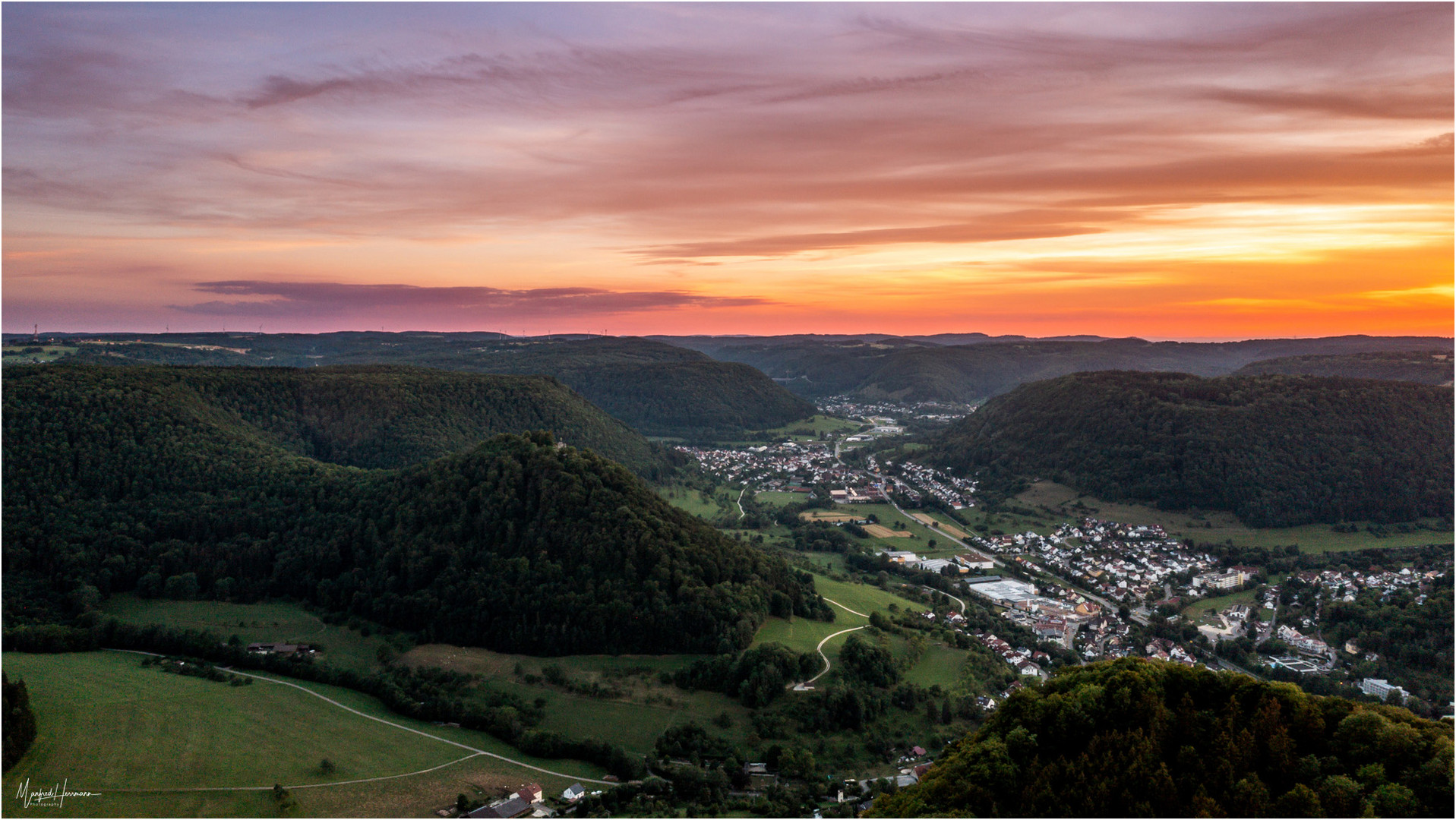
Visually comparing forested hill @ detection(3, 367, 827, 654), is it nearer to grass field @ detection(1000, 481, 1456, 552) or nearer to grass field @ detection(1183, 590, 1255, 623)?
A: grass field @ detection(1183, 590, 1255, 623)

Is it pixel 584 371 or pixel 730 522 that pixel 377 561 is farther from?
pixel 584 371

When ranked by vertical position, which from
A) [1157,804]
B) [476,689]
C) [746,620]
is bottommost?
[476,689]

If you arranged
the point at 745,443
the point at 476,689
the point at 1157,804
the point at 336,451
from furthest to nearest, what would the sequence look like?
the point at 745,443 < the point at 336,451 < the point at 476,689 < the point at 1157,804

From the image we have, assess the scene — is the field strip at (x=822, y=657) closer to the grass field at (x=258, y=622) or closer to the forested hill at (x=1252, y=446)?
the grass field at (x=258, y=622)

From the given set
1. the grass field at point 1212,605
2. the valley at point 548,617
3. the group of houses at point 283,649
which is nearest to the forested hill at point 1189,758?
the valley at point 548,617

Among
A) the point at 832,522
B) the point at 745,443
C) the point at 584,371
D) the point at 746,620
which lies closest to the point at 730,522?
the point at 832,522

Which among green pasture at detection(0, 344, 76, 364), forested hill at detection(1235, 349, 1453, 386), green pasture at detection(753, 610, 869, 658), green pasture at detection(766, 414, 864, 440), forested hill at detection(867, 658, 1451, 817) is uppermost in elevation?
forested hill at detection(1235, 349, 1453, 386)

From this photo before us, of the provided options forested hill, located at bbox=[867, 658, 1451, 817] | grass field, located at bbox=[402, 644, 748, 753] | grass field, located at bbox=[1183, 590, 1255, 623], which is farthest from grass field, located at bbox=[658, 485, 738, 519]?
forested hill, located at bbox=[867, 658, 1451, 817]
